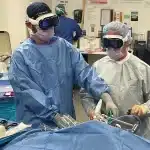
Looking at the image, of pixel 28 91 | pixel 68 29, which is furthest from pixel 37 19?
pixel 68 29

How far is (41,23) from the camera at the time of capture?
205 cm

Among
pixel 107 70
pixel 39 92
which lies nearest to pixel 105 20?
pixel 107 70

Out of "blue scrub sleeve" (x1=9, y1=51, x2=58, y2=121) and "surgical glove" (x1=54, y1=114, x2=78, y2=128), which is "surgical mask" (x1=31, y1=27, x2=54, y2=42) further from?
"surgical glove" (x1=54, y1=114, x2=78, y2=128)

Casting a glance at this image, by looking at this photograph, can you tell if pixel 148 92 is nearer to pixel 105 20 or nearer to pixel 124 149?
pixel 124 149

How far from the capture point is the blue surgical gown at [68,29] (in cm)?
498

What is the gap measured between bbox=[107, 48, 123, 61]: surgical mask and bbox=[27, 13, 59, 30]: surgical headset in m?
0.40

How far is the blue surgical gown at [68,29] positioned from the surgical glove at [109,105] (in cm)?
308

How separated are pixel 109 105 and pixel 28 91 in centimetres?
47

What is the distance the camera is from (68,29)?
5.00 metres

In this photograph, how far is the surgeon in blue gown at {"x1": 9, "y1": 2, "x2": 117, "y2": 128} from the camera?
192cm

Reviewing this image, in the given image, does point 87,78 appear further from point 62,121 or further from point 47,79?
point 62,121

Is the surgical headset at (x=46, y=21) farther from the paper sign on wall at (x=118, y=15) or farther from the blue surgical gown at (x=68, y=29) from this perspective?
the paper sign on wall at (x=118, y=15)

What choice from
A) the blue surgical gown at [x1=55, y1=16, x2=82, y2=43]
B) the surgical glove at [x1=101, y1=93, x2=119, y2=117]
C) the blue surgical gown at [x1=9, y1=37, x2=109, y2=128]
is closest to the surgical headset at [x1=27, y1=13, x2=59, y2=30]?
the blue surgical gown at [x1=9, y1=37, x2=109, y2=128]

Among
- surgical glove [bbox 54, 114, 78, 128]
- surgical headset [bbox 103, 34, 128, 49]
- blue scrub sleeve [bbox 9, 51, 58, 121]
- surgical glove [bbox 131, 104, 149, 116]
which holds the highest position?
surgical headset [bbox 103, 34, 128, 49]
